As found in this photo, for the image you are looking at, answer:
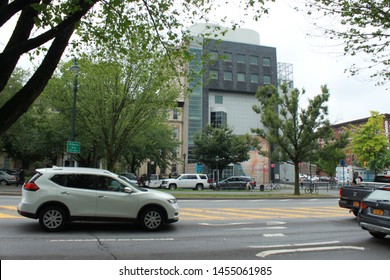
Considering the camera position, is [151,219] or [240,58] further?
[240,58]

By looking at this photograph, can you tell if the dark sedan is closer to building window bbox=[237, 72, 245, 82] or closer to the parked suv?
the parked suv

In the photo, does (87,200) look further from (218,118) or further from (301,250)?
(218,118)

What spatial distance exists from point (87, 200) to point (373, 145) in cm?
4786

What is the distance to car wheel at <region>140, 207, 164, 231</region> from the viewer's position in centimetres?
948

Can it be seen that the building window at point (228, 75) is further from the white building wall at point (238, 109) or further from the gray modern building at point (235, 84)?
the white building wall at point (238, 109)

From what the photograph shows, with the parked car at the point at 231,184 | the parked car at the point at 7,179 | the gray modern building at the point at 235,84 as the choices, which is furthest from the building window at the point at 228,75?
the parked car at the point at 7,179

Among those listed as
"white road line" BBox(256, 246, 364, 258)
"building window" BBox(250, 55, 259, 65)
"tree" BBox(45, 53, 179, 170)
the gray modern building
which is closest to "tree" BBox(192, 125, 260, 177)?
"tree" BBox(45, 53, 179, 170)

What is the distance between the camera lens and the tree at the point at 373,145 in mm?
48156

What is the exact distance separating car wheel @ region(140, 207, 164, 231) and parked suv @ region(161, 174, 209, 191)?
84.3 ft

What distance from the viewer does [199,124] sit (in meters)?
68.1

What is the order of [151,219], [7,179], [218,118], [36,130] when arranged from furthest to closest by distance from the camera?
[218,118], [36,130], [7,179], [151,219]

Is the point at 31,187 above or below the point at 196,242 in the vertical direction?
above

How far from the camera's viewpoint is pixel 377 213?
8.44 m

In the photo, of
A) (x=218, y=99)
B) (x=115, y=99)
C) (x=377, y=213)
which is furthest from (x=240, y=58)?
(x=377, y=213)
